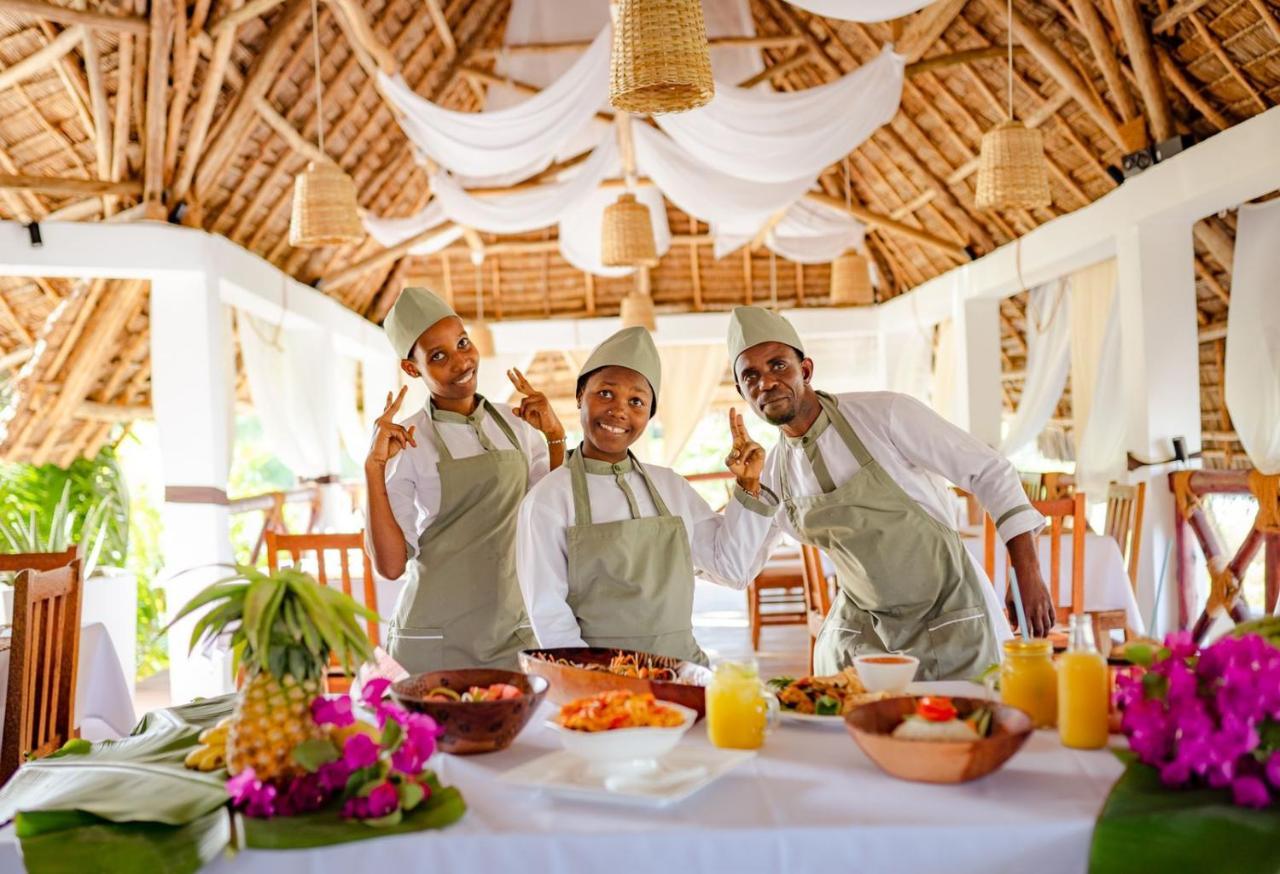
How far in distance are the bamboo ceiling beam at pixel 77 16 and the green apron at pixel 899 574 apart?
4.19 meters

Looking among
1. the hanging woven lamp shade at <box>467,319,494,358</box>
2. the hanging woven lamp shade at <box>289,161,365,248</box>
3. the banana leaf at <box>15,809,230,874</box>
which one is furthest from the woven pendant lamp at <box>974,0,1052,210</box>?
the hanging woven lamp shade at <box>467,319,494,358</box>

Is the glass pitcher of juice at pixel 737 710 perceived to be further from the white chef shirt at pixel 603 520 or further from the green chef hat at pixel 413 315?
the green chef hat at pixel 413 315

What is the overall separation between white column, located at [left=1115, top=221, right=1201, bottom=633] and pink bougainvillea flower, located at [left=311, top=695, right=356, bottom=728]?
17.2 feet

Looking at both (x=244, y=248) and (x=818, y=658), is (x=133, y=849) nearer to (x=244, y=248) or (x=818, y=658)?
(x=818, y=658)

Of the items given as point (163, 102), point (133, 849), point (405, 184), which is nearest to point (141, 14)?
point (163, 102)

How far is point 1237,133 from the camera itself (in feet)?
17.3

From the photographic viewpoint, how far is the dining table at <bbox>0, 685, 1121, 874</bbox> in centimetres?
134

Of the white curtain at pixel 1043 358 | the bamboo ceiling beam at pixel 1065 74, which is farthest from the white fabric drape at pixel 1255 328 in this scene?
the white curtain at pixel 1043 358

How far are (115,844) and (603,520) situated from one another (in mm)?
1090

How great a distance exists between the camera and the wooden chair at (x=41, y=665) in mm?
2789

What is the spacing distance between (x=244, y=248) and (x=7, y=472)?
2128mm

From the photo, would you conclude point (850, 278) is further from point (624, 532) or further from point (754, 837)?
point (754, 837)

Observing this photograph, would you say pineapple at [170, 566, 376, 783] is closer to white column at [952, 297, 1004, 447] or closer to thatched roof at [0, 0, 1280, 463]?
thatched roof at [0, 0, 1280, 463]

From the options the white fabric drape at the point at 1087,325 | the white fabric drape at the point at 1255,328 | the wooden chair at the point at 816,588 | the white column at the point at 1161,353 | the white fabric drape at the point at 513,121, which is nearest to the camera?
the wooden chair at the point at 816,588
